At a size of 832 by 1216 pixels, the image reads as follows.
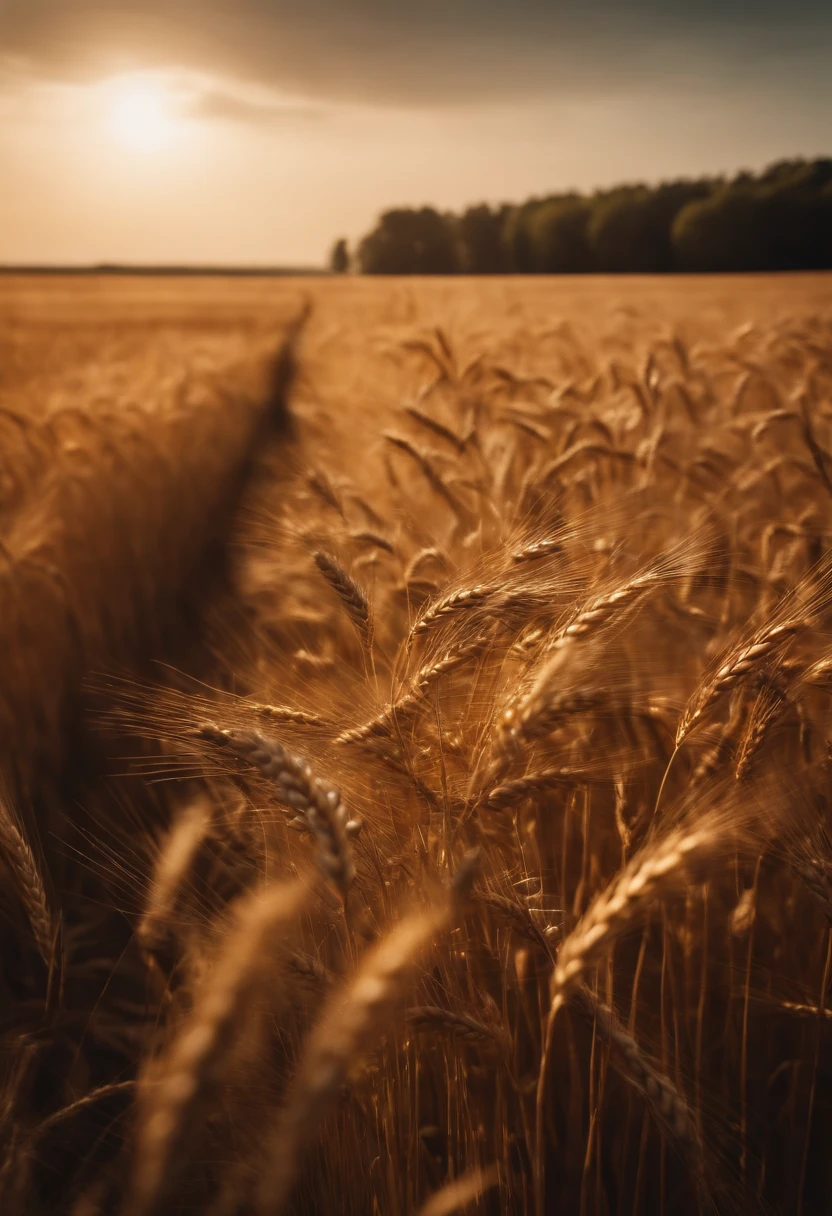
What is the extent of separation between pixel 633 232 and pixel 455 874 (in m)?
39.1

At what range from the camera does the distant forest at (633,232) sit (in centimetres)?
2702

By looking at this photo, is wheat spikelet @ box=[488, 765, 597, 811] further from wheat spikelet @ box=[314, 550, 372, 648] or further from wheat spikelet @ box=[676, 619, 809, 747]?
wheat spikelet @ box=[314, 550, 372, 648]

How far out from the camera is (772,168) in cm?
2794

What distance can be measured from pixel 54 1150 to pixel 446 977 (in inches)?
38.4

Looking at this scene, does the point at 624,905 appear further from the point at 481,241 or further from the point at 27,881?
the point at 481,241

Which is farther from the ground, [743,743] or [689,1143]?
[743,743]

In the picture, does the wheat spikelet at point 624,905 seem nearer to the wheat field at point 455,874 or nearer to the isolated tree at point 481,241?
the wheat field at point 455,874

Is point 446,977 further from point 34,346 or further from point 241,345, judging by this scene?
point 241,345

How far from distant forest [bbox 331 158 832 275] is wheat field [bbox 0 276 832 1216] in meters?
26.1

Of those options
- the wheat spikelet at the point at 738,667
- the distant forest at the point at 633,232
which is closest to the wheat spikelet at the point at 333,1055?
the wheat spikelet at the point at 738,667

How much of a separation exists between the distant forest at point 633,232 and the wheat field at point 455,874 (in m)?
26.1

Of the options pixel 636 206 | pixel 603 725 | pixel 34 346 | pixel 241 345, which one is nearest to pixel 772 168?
pixel 636 206

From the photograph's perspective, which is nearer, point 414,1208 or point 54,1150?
point 414,1208

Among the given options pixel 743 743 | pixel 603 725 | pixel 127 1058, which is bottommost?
pixel 127 1058
